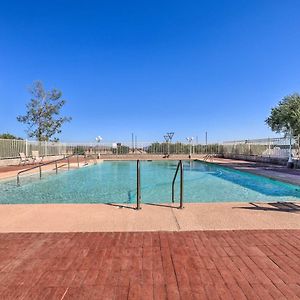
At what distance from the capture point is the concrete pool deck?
3754mm

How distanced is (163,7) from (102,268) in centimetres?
1225

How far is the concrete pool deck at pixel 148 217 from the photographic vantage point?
3.75m

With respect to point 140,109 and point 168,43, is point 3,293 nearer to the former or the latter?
point 168,43

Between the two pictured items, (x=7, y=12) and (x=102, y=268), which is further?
(x=7, y=12)

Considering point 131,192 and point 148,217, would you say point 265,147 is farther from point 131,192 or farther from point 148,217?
point 148,217

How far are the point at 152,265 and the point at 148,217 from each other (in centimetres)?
167

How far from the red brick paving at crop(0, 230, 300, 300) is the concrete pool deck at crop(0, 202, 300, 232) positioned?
10.2 inches

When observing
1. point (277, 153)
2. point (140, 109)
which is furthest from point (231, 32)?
point (140, 109)

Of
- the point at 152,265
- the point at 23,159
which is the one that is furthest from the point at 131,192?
the point at 23,159

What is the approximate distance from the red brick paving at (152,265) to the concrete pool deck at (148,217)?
0.26 m

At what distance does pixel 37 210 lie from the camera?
15.6 ft

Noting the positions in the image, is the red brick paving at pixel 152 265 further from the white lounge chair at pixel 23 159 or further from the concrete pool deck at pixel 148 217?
the white lounge chair at pixel 23 159

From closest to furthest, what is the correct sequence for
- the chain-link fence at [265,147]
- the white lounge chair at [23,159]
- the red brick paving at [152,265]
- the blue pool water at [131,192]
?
the red brick paving at [152,265], the blue pool water at [131,192], the chain-link fence at [265,147], the white lounge chair at [23,159]

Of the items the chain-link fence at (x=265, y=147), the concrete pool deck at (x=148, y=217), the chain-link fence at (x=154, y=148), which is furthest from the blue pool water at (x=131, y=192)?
the chain-link fence at (x=154, y=148)
